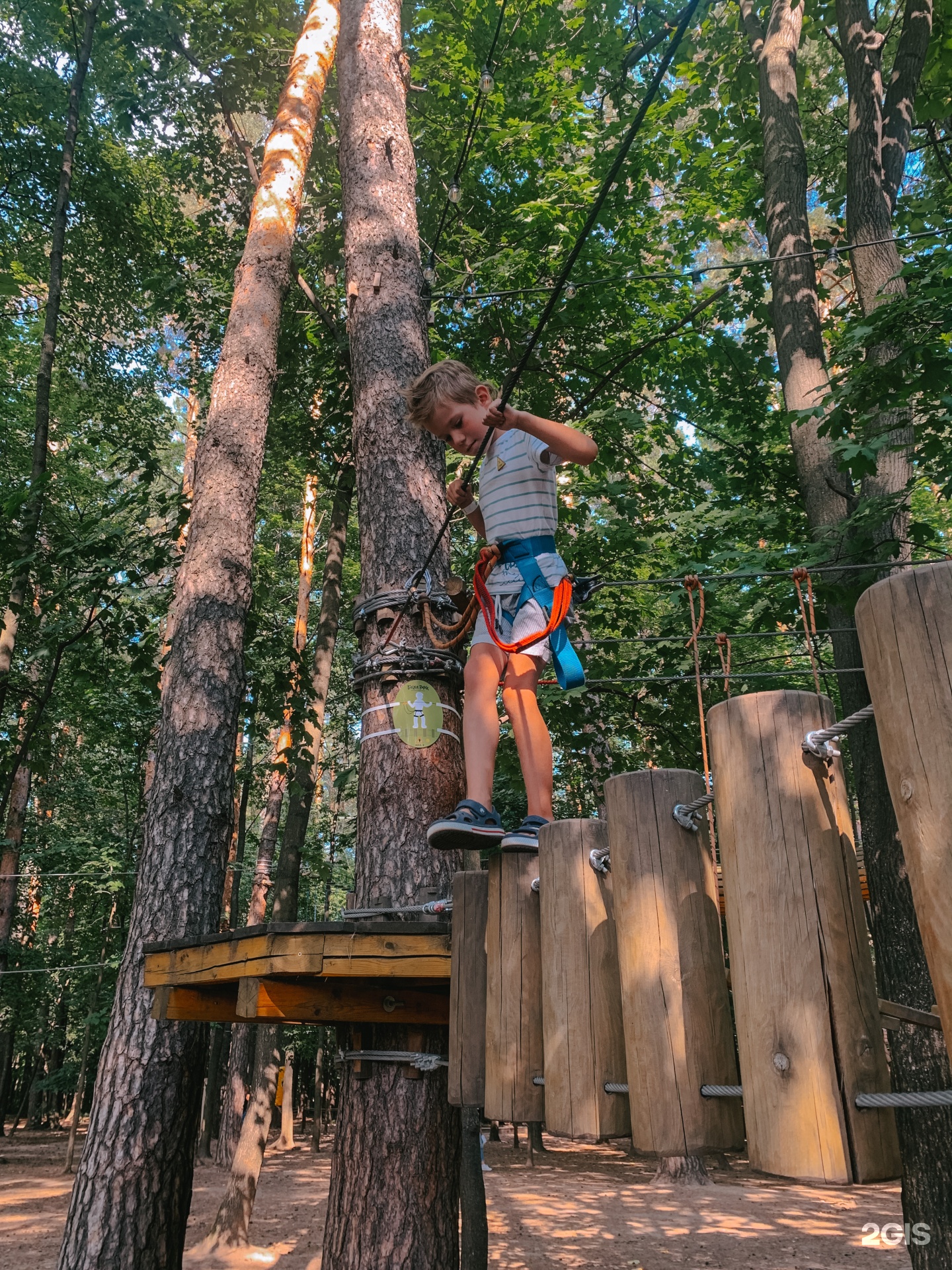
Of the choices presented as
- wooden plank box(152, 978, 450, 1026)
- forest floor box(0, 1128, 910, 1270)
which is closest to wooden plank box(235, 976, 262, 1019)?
wooden plank box(152, 978, 450, 1026)

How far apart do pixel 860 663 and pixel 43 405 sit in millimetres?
6005

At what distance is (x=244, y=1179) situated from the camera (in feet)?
28.8

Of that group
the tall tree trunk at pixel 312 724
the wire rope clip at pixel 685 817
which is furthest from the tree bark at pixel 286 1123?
the wire rope clip at pixel 685 817

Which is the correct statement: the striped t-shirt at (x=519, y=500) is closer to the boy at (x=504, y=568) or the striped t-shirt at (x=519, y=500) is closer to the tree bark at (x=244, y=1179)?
the boy at (x=504, y=568)

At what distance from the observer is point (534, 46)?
8188 mm

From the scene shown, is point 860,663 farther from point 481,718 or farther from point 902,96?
point 902,96

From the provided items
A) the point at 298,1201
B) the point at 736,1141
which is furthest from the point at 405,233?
the point at 298,1201

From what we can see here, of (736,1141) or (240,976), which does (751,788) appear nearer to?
(736,1141)

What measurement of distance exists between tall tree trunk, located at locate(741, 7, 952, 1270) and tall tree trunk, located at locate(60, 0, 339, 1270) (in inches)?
116

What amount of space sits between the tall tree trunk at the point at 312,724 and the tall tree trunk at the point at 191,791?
1900 millimetres

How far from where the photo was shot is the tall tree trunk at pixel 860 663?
412cm

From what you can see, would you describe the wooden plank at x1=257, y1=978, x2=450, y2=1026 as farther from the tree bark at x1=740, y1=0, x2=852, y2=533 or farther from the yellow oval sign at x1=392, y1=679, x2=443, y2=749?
the tree bark at x1=740, y1=0, x2=852, y2=533

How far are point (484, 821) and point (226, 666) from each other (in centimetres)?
260

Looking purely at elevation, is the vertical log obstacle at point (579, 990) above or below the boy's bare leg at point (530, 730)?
below
